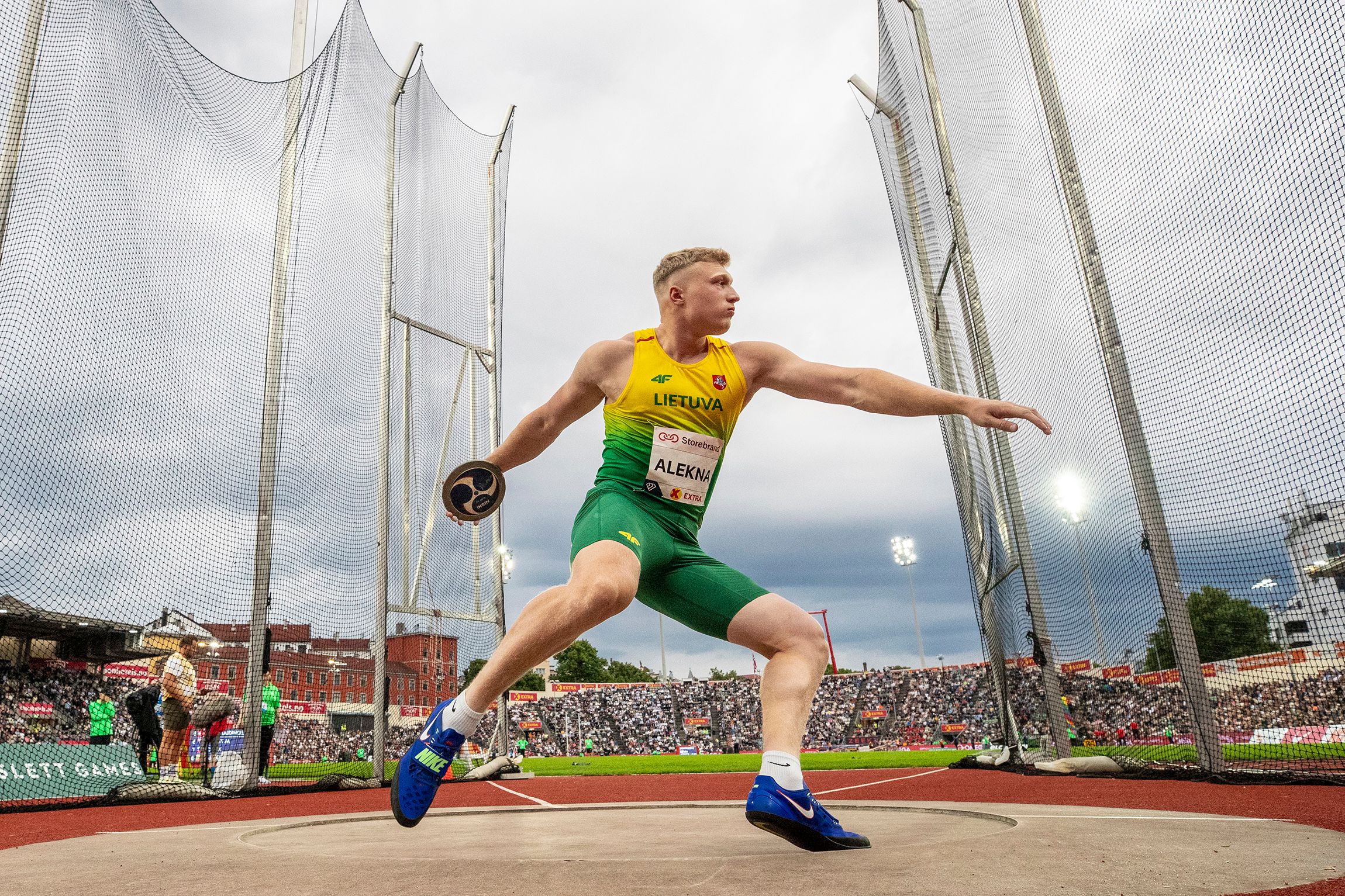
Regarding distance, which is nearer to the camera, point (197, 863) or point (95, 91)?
point (197, 863)

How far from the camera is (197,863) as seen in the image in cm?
227

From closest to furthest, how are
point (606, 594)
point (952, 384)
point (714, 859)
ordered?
point (714, 859) → point (606, 594) → point (952, 384)

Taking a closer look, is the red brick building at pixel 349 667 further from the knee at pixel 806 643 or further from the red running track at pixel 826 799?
the knee at pixel 806 643

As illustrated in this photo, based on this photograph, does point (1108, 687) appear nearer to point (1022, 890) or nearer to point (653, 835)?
point (653, 835)

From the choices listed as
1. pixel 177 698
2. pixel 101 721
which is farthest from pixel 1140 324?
pixel 101 721

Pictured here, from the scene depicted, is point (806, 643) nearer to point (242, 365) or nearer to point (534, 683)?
point (242, 365)

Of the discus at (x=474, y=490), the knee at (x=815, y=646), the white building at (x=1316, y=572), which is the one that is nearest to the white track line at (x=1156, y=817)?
the knee at (x=815, y=646)

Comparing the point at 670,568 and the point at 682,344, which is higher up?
the point at 682,344

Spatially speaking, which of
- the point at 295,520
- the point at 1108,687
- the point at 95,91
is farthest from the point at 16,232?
the point at 1108,687

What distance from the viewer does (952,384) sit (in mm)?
8375

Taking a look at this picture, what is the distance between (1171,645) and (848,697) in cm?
3749

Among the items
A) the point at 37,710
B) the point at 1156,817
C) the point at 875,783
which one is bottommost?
the point at 875,783

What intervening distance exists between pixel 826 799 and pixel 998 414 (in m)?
3.41

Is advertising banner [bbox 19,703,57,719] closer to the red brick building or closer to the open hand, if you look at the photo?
the red brick building
